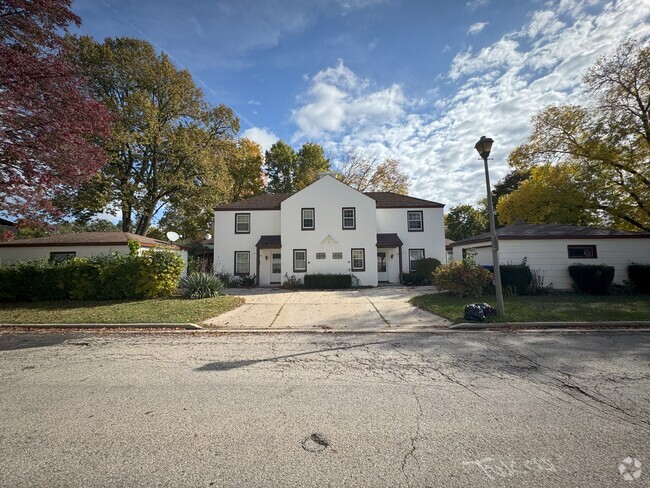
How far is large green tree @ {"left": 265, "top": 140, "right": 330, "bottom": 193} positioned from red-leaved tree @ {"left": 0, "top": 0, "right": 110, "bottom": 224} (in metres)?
25.8

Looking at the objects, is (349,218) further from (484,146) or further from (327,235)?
(484,146)

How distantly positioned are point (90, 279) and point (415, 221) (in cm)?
2021

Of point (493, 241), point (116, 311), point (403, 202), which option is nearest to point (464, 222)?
point (403, 202)

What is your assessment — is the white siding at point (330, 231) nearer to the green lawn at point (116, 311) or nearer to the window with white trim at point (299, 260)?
the window with white trim at point (299, 260)

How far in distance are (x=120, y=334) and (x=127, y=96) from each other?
22.5 meters

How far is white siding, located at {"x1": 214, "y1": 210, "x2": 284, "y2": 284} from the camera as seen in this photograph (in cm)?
2170

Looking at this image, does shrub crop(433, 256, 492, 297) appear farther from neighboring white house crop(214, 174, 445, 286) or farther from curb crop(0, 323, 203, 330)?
curb crop(0, 323, 203, 330)

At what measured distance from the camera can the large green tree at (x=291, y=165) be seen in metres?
35.8

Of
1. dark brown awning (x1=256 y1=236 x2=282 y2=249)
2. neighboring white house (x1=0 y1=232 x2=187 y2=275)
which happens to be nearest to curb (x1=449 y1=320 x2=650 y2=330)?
dark brown awning (x1=256 y1=236 x2=282 y2=249)

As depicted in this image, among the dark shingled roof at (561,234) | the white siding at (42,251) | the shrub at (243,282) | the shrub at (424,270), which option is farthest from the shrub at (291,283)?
the dark shingled roof at (561,234)

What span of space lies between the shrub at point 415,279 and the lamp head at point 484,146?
41.1 feet

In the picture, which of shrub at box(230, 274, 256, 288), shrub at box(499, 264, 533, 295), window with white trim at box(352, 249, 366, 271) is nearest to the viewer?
shrub at box(499, 264, 533, 295)

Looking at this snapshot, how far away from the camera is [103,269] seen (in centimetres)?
1204

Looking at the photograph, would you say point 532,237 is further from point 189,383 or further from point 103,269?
point 103,269
